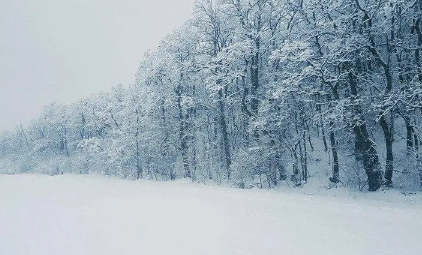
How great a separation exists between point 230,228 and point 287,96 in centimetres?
1369

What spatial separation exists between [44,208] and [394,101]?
22587mm

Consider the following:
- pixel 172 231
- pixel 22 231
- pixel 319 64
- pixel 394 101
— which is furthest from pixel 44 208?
pixel 394 101

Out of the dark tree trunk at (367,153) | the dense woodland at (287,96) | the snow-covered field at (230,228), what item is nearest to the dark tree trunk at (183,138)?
the dense woodland at (287,96)

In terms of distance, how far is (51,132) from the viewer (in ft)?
278

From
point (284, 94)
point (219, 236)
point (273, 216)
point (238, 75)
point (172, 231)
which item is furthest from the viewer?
point (238, 75)

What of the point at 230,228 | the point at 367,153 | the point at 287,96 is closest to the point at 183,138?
the point at 287,96

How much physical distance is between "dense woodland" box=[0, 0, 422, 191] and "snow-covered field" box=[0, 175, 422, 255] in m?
4.58

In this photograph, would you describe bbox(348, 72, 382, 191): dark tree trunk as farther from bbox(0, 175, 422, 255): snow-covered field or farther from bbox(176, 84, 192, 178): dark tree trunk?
bbox(176, 84, 192, 178): dark tree trunk

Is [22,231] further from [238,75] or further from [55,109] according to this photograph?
[55,109]

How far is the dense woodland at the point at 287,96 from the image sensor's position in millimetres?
18656

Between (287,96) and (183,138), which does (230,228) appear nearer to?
(287,96)

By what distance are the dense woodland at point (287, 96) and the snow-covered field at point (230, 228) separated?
4578 millimetres

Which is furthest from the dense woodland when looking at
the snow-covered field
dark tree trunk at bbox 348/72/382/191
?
the snow-covered field

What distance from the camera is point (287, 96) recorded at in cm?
2373
